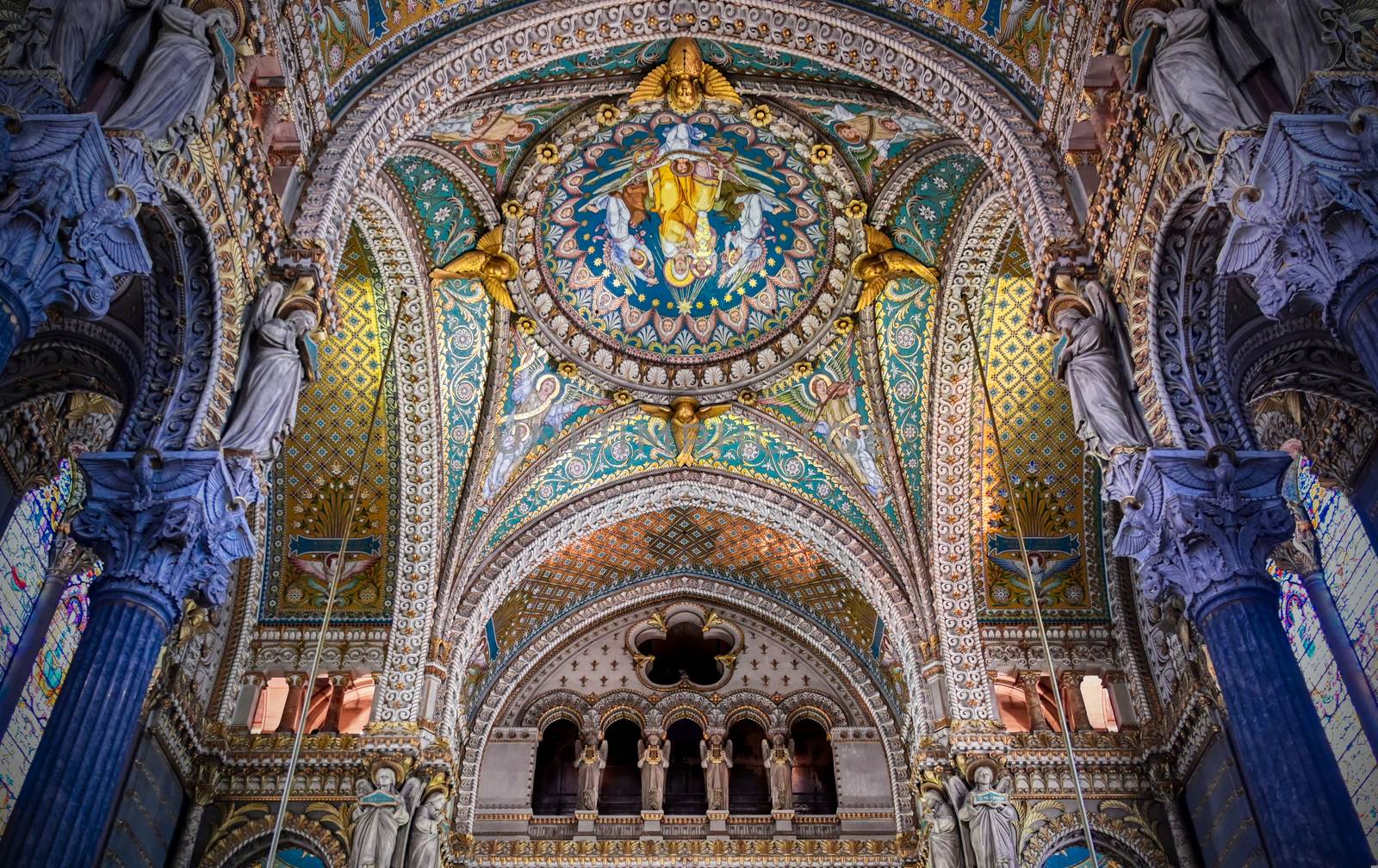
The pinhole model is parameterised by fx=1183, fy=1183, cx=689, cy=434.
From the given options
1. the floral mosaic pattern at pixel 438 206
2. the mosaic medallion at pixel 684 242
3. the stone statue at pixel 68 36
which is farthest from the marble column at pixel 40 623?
the mosaic medallion at pixel 684 242

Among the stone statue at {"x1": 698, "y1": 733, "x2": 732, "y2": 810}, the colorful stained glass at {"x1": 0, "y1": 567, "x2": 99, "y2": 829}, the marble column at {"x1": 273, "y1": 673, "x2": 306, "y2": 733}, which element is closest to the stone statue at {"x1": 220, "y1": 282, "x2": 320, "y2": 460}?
the colorful stained glass at {"x1": 0, "y1": 567, "x2": 99, "y2": 829}

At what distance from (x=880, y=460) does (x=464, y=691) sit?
6.13 meters

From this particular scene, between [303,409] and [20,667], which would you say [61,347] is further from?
[303,409]

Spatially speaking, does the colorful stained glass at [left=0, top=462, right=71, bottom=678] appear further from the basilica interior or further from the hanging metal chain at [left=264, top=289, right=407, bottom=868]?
the hanging metal chain at [left=264, top=289, right=407, bottom=868]

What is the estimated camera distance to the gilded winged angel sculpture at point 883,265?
13.0 m

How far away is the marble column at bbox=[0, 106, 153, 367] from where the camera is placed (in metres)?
5.55

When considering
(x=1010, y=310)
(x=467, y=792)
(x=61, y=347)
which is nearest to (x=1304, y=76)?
(x=1010, y=310)

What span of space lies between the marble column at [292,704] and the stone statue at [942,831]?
22.6 feet

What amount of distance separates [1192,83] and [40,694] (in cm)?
1013

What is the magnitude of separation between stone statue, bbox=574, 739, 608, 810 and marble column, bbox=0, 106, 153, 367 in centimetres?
1070

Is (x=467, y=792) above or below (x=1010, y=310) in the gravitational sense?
below

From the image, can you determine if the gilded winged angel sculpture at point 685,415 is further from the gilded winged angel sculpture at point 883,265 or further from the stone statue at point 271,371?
the stone statue at point 271,371

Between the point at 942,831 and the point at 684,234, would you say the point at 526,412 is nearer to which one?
the point at 684,234

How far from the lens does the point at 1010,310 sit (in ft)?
42.2
